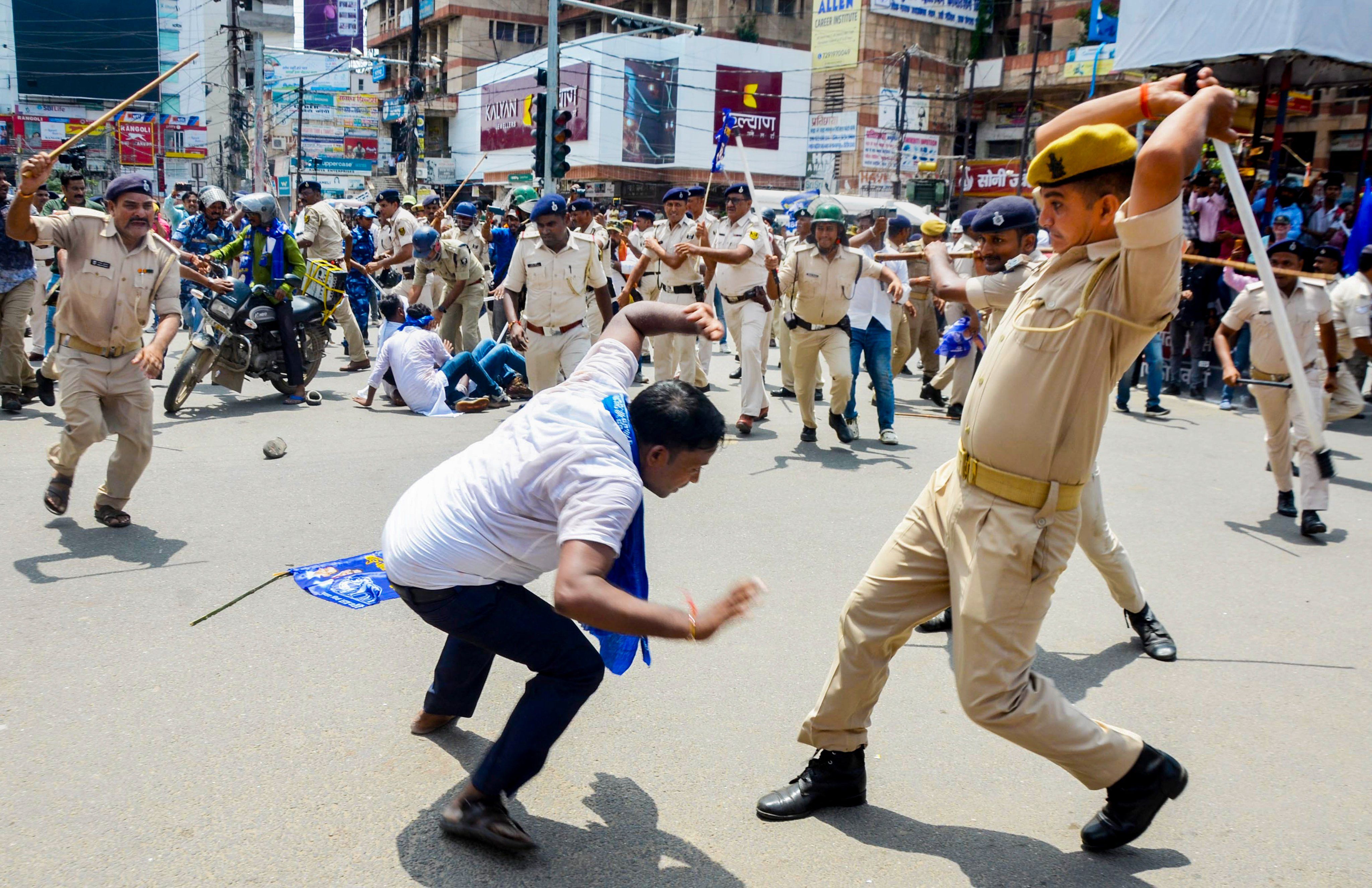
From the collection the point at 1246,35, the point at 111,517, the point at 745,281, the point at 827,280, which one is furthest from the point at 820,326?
the point at 1246,35

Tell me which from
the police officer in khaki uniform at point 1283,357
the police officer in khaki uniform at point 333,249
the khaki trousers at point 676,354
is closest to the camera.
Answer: the police officer in khaki uniform at point 1283,357

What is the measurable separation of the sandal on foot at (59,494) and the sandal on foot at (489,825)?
4049 millimetres

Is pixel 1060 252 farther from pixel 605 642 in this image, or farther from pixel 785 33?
pixel 785 33

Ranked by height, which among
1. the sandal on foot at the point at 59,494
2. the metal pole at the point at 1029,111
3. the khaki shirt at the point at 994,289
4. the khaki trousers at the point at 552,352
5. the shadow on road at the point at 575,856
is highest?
the metal pole at the point at 1029,111

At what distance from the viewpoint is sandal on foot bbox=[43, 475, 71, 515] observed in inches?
233

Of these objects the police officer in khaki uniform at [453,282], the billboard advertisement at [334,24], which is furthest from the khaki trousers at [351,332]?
the billboard advertisement at [334,24]

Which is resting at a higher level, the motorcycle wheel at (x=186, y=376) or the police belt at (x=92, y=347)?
the police belt at (x=92, y=347)

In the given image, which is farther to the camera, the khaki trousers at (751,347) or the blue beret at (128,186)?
the khaki trousers at (751,347)

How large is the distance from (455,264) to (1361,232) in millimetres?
11421

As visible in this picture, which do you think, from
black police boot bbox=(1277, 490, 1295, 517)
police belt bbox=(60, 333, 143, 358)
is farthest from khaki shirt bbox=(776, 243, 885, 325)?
police belt bbox=(60, 333, 143, 358)

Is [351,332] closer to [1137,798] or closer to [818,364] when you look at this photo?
[818,364]

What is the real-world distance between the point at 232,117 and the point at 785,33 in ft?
113

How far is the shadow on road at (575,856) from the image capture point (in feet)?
9.62

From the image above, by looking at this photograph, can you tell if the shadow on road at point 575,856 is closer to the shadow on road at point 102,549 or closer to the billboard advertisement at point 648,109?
the shadow on road at point 102,549
